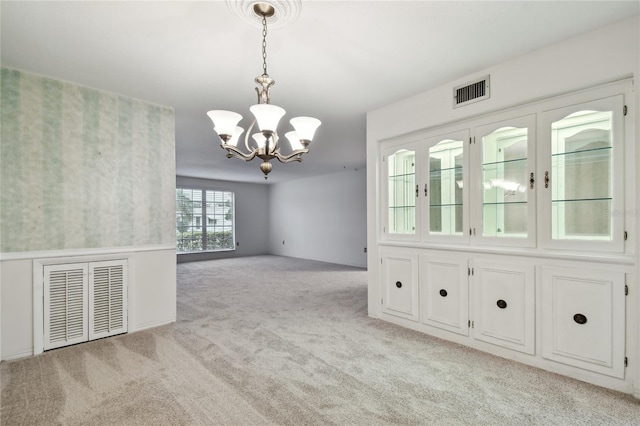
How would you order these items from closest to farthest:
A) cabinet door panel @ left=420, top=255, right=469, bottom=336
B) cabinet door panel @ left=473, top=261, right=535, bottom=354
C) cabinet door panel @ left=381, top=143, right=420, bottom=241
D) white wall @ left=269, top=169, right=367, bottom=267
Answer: cabinet door panel @ left=473, top=261, right=535, bottom=354 → cabinet door panel @ left=420, top=255, right=469, bottom=336 → cabinet door panel @ left=381, top=143, right=420, bottom=241 → white wall @ left=269, top=169, right=367, bottom=267

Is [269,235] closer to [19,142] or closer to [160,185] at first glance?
[160,185]

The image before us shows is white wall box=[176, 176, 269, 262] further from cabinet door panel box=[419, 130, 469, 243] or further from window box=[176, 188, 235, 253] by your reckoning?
cabinet door panel box=[419, 130, 469, 243]

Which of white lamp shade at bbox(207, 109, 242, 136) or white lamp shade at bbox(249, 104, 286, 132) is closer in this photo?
white lamp shade at bbox(249, 104, 286, 132)

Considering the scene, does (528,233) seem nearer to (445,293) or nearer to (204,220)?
(445,293)

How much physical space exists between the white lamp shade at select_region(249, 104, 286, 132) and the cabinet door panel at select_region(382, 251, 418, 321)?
2.34 m

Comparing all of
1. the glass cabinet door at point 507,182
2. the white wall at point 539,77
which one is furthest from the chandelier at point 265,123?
the glass cabinet door at point 507,182

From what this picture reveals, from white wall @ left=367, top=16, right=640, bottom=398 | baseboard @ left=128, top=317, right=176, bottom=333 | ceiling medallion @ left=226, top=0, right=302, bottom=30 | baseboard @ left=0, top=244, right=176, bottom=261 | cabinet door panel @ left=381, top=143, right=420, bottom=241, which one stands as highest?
ceiling medallion @ left=226, top=0, right=302, bottom=30

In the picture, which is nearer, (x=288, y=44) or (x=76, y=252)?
(x=288, y=44)

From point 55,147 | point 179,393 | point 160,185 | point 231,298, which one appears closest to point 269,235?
point 231,298

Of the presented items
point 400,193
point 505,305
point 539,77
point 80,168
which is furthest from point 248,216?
point 539,77

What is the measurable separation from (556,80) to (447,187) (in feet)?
4.14

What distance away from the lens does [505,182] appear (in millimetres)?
2863

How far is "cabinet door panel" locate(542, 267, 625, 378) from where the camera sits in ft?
7.32

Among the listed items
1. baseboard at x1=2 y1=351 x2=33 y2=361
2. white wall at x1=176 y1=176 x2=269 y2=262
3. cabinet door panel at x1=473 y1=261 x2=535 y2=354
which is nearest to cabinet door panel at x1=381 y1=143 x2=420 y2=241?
cabinet door panel at x1=473 y1=261 x2=535 y2=354
